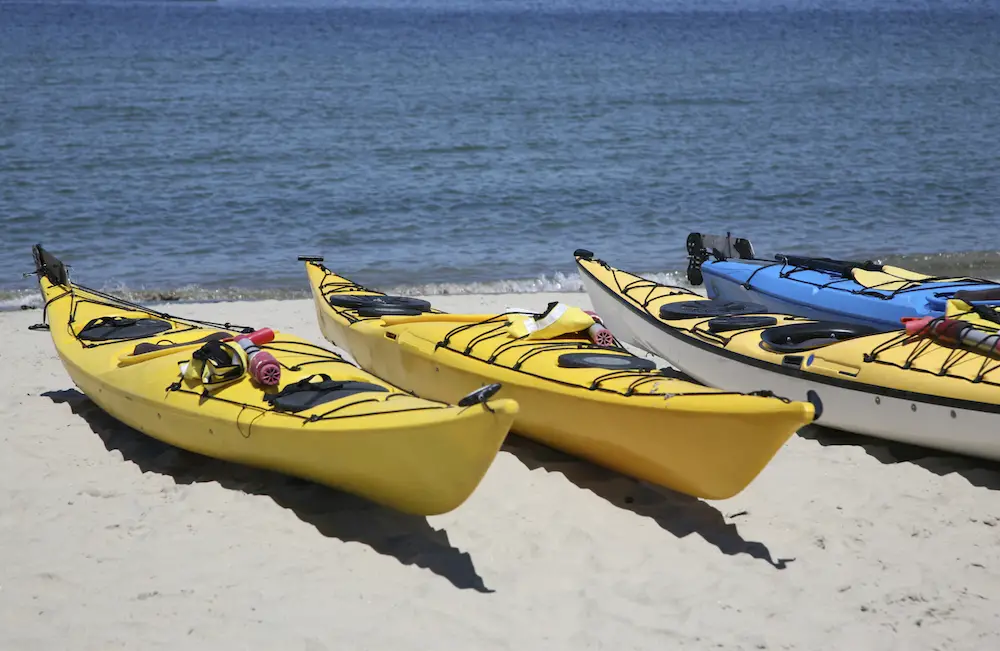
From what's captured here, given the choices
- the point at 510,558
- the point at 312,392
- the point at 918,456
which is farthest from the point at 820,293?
the point at 312,392

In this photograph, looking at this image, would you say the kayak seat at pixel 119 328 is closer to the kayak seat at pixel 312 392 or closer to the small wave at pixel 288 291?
the kayak seat at pixel 312 392

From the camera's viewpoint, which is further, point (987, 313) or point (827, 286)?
point (827, 286)

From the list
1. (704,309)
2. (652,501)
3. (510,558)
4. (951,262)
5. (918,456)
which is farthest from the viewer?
(951,262)

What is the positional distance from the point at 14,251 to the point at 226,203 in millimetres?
3158

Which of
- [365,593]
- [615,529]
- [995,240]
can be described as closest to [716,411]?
[615,529]

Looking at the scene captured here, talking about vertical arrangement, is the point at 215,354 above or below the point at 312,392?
above

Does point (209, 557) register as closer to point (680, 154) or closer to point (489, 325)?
point (489, 325)

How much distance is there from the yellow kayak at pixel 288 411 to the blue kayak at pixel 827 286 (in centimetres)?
358

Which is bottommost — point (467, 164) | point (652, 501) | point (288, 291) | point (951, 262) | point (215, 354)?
point (951, 262)

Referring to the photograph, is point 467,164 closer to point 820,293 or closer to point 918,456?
point 820,293

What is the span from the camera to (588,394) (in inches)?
217

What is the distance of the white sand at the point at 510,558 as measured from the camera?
430 centimetres

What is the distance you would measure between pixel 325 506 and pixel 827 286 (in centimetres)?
436

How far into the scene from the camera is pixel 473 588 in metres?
4.60
